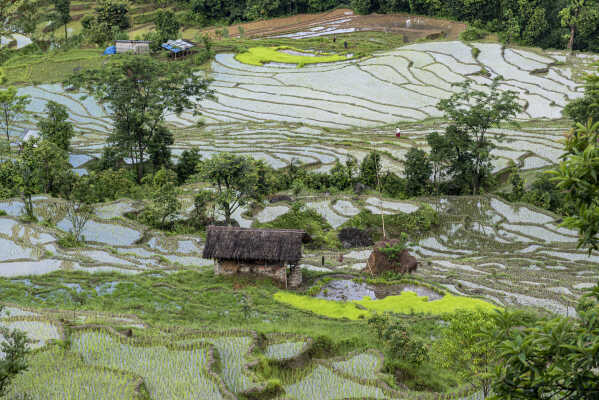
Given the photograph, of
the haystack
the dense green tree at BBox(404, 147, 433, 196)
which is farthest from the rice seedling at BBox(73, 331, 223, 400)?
the dense green tree at BBox(404, 147, 433, 196)

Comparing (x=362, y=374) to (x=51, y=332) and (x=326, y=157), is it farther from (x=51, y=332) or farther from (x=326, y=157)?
(x=326, y=157)

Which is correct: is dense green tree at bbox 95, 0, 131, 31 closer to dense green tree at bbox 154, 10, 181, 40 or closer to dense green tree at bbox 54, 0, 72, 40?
dense green tree at bbox 54, 0, 72, 40

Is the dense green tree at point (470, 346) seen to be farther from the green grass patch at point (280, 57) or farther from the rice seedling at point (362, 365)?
the green grass patch at point (280, 57)

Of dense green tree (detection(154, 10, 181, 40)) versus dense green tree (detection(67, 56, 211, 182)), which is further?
dense green tree (detection(154, 10, 181, 40))

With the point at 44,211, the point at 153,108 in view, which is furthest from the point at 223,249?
the point at 153,108

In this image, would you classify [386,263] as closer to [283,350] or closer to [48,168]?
[283,350]

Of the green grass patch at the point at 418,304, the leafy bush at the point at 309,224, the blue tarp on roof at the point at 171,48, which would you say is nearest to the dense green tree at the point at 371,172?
the leafy bush at the point at 309,224
